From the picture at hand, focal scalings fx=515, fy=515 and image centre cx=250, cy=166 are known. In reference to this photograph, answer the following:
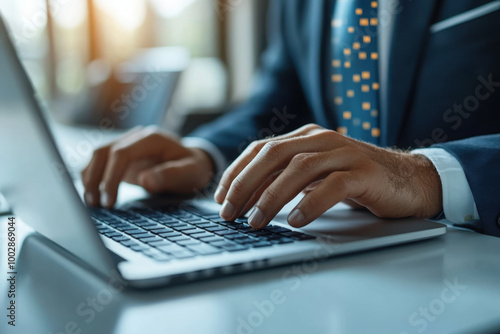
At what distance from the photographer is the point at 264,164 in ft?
2.14

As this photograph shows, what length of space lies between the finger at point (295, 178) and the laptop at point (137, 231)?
0.8 inches

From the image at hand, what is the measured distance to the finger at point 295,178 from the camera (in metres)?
0.60

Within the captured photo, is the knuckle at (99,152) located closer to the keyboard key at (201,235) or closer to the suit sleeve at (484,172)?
the keyboard key at (201,235)

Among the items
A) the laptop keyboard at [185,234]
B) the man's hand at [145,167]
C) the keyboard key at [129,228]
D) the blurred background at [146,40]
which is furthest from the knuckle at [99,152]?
the blurred background at [146,40]

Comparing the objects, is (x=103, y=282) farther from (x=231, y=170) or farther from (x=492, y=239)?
(x=492, y=239)

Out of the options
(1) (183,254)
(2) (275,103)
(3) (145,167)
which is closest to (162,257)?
(1) (183,254)

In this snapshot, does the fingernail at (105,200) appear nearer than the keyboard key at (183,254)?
No

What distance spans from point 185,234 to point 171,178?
1.25ft

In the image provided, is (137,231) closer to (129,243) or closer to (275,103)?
(129,243)

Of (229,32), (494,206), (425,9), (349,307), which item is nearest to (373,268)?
(349,307)

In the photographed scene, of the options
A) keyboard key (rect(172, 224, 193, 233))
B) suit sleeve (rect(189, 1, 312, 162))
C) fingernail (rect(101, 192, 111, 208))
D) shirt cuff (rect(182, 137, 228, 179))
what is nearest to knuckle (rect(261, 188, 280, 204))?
keyboard key (rect(172, 224, 193, 233))

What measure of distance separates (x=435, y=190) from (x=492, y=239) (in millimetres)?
113

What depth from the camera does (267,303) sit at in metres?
0.42

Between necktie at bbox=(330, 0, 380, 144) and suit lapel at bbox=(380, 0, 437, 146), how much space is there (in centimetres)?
3
